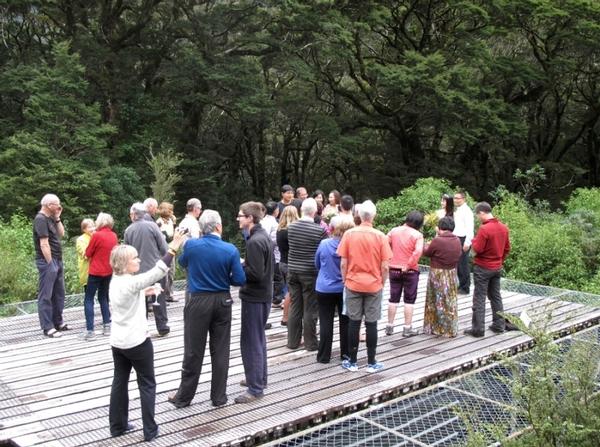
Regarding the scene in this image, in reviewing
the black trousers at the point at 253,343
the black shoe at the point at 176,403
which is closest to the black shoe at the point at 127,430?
the black shoe at the point at 176,403

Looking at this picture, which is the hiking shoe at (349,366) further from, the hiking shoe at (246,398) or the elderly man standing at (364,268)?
the hiking shoe at (246,398)

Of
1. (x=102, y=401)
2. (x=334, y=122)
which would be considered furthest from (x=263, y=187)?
(x=102, y=401)

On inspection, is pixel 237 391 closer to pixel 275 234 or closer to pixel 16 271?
pixel 275 234

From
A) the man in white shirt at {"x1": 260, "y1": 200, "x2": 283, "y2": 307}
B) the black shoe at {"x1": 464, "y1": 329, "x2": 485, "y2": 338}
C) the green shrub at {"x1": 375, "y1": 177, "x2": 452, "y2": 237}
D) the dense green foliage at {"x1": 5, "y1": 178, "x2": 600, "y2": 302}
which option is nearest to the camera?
→ the black shoe at {"x1": 464, "y1": 329, "x2": 485, "y2": 338}

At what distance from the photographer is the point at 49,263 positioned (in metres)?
6.86

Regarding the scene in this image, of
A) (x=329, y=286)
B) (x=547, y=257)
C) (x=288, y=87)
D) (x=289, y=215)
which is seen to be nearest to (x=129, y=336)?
(x=329, y=286)

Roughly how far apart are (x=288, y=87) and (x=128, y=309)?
20621mm

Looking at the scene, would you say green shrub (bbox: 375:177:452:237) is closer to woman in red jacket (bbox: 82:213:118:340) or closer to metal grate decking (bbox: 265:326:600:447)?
woman in red jacket (bbox: 82:213:118:340)

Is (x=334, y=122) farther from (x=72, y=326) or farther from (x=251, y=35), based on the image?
(x=72, y=326)

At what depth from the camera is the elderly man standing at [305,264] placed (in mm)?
6188

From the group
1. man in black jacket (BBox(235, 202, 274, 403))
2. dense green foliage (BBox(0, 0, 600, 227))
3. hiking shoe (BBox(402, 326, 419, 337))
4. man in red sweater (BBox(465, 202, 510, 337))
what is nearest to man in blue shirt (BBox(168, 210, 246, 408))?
man in black jacket (BBox(235, 202, 274, 403))

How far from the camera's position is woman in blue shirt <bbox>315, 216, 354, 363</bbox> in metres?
5.89

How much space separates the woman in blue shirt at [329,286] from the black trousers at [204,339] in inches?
52.4

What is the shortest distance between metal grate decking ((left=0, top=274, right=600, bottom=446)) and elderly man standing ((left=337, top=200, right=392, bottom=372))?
0.63 meters
